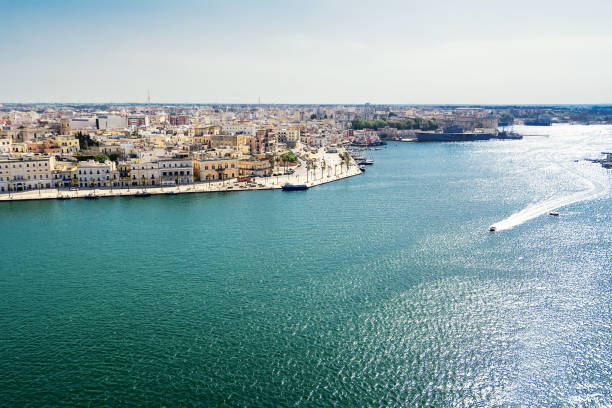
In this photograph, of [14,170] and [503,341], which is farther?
[14,170]

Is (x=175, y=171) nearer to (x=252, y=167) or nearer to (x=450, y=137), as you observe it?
(x=252, y=167)

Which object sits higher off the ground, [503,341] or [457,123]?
[457,123]

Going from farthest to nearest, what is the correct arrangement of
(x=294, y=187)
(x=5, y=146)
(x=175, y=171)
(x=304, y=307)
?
(x=5, y=146) → (x=175, y=171) → (x=294, y=187) → (x=304, y=307)

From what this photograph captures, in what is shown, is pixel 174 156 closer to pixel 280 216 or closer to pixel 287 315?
pixel 280 216

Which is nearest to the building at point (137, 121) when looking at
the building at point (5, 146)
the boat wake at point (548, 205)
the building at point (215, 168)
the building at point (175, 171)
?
the building at point (5, 146)

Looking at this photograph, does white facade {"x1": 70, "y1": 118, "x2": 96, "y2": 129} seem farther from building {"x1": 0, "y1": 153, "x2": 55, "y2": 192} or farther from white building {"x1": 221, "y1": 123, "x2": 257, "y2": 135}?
building {"x1": 0, "y1": 153, "x2": 55, "y2": 192}

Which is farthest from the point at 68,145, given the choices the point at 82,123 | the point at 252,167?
the point at 82,123

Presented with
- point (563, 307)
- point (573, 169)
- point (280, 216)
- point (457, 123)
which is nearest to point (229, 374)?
point (563, 307)
